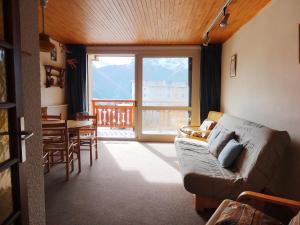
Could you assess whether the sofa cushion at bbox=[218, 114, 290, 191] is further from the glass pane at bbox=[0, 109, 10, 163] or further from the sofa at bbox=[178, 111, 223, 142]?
the glass pane at bbox=[0, 109, 10, 163]

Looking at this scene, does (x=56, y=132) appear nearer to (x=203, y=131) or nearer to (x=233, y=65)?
(x=203, y=131)

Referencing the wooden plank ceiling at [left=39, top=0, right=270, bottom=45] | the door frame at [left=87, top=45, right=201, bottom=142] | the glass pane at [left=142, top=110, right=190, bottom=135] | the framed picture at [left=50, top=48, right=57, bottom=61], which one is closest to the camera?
the wooden plank ceiling at [left=39, top=0, right=270, bottom=45]

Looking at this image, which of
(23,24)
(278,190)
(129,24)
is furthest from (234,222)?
(129,24)

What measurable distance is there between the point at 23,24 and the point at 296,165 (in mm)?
2614

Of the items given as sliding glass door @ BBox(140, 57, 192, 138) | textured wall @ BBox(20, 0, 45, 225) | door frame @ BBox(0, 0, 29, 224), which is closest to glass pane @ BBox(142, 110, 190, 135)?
sliding glass door @ BBox(140, 57, 192, 138)

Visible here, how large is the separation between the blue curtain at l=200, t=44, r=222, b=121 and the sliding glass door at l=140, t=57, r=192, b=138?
0.35 meters

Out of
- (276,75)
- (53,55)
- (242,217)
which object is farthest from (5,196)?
(53,55)

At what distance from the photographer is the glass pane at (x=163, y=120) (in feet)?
18.7

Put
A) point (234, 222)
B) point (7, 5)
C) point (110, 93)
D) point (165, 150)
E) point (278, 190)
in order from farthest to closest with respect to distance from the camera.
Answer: point (110, 93) < point (165, 150) < point (278, 190) < point (234, 222) < point (7, 5)

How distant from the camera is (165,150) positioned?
4.79 metres

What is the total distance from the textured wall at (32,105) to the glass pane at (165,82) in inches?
159

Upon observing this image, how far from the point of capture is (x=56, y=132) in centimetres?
339

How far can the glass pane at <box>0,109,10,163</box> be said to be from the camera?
1183mm

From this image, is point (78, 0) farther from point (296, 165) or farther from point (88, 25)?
point (296, 165)
